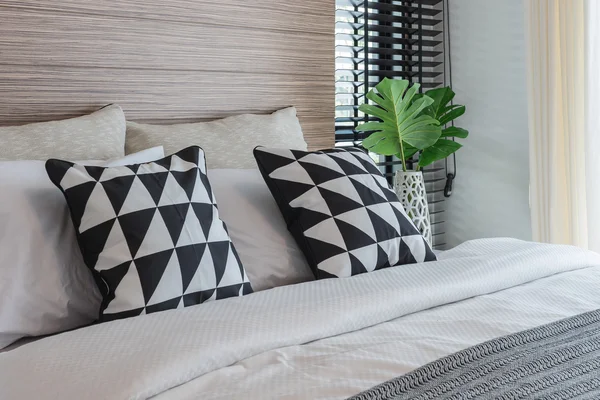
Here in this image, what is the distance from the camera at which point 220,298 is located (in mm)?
1476

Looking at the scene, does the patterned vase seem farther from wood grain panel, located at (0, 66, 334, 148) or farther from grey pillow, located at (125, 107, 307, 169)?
grey pillow, located at (125, 107, 307, 169)

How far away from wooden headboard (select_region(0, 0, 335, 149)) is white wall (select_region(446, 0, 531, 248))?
87 centimetres

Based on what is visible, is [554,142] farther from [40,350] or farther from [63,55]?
[40,350]

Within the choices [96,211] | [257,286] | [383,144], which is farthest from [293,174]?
[383,144]

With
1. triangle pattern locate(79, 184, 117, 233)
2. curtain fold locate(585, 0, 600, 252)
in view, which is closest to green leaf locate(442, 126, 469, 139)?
curtain fold locate(585, 0, 600, 252)

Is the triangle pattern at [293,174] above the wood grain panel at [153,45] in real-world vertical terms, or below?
below

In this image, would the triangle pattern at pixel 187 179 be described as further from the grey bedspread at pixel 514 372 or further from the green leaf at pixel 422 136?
the green leaf at pixel 422 136

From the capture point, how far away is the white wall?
3057 millimetres

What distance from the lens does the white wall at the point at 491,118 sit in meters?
3.06

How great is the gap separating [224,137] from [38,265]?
A: 92 cm

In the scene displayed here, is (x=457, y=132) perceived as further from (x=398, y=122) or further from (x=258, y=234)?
(x=258, y=234)

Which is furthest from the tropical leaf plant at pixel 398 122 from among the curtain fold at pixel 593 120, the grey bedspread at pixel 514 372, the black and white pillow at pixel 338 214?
the grey bedspread at pixel 514 372

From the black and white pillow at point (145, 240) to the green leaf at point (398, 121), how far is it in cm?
139

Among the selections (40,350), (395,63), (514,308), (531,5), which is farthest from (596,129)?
(40,350)
